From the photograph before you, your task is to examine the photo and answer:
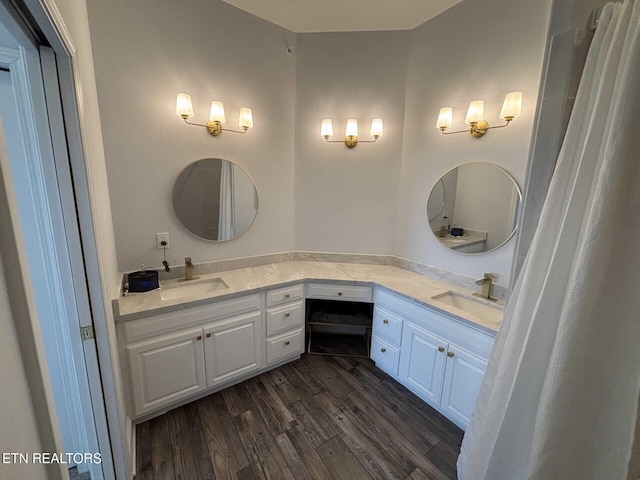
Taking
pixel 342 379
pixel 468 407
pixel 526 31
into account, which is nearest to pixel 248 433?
pixel 342 379

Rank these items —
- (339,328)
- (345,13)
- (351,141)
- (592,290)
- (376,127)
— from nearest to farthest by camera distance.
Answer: (592,290)
(345,13)
(376,127)
(351,141)
(339,328)

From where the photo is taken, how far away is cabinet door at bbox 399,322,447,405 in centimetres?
189

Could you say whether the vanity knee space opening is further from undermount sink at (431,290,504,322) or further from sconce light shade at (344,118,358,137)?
sconce light shade at (344,118,358,137)

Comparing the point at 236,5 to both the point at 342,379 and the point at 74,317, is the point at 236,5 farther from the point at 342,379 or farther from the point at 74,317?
the point at 342,379

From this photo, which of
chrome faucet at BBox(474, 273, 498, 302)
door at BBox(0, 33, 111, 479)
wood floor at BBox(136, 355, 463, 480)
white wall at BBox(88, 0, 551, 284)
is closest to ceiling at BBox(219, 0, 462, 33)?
white wall at BBox(88, 0, 551, 284)

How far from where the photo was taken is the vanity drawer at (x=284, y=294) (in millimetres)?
2212

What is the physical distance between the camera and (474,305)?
204cm

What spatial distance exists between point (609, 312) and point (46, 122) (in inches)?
77.1

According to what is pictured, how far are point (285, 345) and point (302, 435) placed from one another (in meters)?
0.74

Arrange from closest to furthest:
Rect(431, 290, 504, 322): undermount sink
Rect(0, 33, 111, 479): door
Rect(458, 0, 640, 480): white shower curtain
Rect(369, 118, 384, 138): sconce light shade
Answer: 1. Rect(458, 0, 640, 480): white shower curtain
2. Rect(0, 33, 111, 479): door
3. Rect(431, 290, 504, 322): undermount sink
4. Rect(369, 118, 384, 138): sconce light shade

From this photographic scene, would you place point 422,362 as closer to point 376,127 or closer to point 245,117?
point 376,127

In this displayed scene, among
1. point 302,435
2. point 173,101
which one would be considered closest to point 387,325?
point 302,435

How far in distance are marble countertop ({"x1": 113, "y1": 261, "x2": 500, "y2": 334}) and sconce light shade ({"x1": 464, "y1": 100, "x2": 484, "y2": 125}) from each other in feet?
4.24

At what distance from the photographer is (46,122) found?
0.98 m
